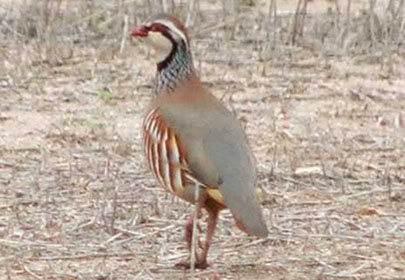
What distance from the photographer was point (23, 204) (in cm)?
729

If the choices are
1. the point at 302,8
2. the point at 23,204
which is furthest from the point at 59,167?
the point at 302,8

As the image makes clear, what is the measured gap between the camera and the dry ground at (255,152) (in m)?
6.54

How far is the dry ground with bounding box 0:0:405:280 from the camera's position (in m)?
6.54

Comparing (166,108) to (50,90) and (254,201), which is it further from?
(50,90)

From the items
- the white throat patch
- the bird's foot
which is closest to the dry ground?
the bird's foot

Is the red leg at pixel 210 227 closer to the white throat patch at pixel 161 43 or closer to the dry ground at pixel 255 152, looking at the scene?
the dry ground at pixel 255 152

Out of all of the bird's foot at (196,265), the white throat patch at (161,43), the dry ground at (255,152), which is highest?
the white throat patch at (161,43)

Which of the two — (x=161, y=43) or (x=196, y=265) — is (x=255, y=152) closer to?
(x=161, y=43)

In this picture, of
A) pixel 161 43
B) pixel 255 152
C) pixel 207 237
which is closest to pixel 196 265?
pixel 207 237

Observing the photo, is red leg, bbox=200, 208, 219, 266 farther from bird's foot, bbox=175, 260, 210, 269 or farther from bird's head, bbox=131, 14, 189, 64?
bird's head, bbox=131, 14, 189, 64

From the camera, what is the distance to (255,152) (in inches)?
Answer: 332

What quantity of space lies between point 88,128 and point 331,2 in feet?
12.9

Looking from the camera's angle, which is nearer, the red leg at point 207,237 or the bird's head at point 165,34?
the red leg at point 207,237

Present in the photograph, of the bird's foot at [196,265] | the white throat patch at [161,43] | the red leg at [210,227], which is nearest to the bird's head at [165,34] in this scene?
the white throat patch at [161,43]
